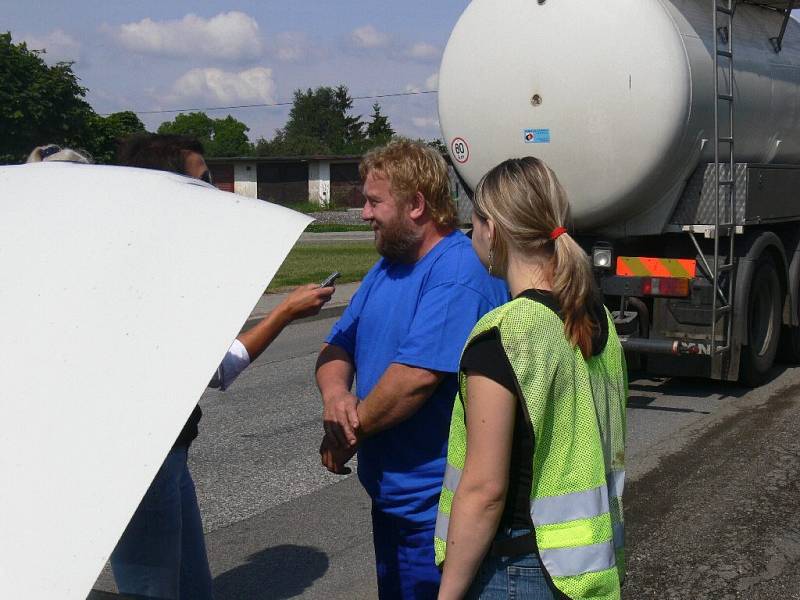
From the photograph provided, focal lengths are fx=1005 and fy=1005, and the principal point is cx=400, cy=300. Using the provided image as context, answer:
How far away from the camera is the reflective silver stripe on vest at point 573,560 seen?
6.76 feet

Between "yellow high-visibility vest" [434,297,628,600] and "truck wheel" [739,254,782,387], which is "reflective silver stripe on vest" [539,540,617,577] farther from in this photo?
"truck wheel" [739,254,782,387]

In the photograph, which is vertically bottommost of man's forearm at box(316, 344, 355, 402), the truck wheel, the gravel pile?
the gravel pile

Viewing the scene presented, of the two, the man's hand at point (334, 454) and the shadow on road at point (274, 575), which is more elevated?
the man's hand at point (334, 454)

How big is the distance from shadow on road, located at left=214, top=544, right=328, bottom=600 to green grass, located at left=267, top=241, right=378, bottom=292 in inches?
351

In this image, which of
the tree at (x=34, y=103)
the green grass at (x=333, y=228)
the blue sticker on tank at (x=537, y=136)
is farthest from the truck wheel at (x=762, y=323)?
the tree at (x=34, y=103)

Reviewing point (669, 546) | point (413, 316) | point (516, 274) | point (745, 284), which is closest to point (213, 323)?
point (516, 274)

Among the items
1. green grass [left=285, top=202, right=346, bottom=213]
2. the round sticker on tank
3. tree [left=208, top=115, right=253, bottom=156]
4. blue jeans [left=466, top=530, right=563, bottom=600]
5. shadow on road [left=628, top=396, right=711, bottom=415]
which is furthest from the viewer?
tree [left=208, top=115, right=253, bottom=156]

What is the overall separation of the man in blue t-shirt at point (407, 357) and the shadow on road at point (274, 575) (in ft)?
5.30

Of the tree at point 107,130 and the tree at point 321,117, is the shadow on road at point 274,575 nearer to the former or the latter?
the tree at point 107,130

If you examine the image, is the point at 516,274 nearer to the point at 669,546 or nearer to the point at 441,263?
the point at 441,263

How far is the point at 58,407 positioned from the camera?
1368 millimetres

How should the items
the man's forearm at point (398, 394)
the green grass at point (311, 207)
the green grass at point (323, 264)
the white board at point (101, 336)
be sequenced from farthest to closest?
the green grass at point (311, 207), the green grass at point (323, 264), the man's forearm at point (398, 394), the white board at point (101, 336)

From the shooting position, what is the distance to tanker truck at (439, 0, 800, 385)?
7.15 m

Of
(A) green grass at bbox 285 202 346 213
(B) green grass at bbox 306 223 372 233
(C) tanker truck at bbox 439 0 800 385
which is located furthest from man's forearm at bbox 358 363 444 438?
(A) green grass at bbox 285 202 346 213
